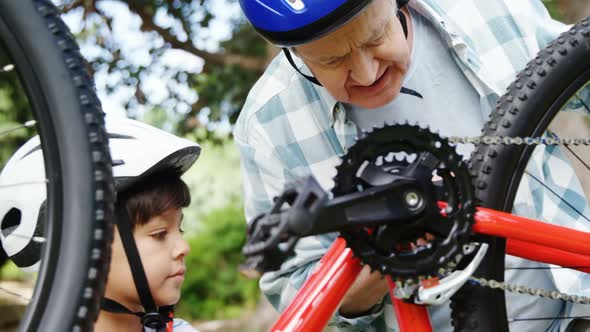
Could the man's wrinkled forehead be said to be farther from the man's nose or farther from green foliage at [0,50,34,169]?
green foliage at [0,50,34,169]

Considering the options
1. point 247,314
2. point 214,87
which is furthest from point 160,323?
point 247,314

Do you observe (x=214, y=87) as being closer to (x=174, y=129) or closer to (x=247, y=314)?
(x=174, y=129)

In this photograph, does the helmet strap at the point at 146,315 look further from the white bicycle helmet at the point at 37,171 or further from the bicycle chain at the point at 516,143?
the bicycle chain at the point at 516,143

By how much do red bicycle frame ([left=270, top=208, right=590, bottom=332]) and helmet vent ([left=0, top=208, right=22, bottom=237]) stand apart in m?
0.96

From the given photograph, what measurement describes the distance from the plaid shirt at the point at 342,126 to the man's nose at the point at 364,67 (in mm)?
164

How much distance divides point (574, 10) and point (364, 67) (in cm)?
199

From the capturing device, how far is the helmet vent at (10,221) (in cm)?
201

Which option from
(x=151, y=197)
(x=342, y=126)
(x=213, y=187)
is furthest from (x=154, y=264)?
(x=213, y=187)

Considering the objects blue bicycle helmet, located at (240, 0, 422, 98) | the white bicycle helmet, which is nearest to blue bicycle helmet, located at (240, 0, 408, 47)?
blue bicycle helmet, located at (240, 0, 422, 98)

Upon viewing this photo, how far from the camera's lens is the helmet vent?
2008 millimetres

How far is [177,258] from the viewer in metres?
2.12

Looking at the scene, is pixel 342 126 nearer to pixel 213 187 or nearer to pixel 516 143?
pixel 516 143

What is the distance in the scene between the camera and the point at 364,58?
1669 millimetres

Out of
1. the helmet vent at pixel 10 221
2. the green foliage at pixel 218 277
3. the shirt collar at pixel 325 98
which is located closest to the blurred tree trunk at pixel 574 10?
the shirt collar at pixel 325 98
